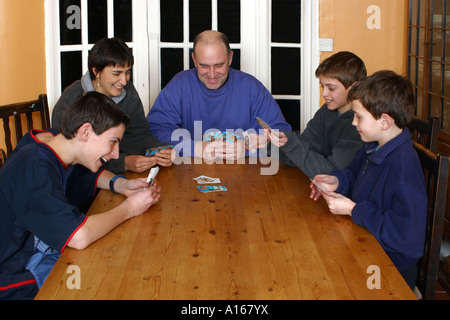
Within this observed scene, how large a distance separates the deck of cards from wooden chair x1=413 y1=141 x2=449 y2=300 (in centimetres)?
87

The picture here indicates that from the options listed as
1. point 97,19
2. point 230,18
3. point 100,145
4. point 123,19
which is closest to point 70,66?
point 97,19

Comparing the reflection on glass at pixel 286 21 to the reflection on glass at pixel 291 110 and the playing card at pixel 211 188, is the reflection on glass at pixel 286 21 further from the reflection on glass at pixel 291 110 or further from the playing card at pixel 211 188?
the playing card at pixel 211 188

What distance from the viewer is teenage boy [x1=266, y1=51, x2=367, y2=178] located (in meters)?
2.58

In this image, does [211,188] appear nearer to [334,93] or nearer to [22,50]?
[334,93]

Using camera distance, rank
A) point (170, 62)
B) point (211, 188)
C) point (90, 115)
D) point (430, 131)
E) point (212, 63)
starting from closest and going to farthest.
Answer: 1. point (90, 115)
2. point (211, 188)
3. point (430, 131)
4. point (212, 63)
5. point (170, 62)

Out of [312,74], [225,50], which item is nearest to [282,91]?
[312,74]

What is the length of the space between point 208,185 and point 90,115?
2.27 feet

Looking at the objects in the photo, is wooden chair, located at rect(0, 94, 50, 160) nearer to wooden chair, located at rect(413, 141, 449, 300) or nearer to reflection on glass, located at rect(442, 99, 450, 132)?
wooden chair, located at rect(413, 141, 449, 300)

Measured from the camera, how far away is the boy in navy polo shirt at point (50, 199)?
1731 millimetres

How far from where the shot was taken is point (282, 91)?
15.3 feet

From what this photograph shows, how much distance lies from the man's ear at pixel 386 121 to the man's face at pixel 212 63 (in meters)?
1.40

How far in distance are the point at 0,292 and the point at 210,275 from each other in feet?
2.63

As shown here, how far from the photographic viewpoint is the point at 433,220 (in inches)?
74.4
